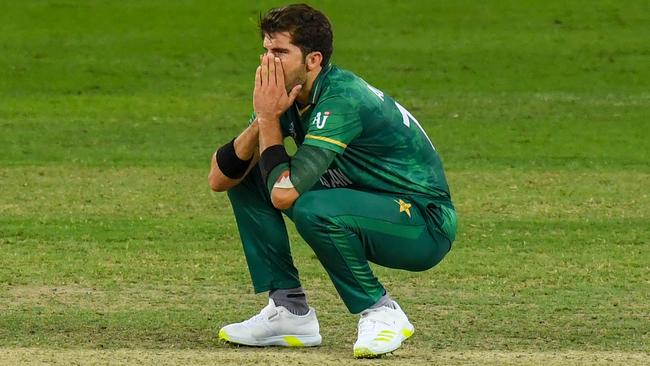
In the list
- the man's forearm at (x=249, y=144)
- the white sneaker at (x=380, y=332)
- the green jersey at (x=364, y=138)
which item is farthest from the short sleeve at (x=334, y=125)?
the white sneaker at (x=380, y=332)

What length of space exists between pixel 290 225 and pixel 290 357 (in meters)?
4.85

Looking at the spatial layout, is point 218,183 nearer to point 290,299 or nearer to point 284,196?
point 284,196

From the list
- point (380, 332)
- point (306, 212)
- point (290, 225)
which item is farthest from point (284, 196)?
point (290, 225)

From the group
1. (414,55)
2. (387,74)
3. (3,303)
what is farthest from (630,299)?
(414,55)

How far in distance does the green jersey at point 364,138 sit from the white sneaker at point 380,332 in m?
0.58

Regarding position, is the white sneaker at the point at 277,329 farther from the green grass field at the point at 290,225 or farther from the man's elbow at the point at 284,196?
the man's elbow at the point at 284,196

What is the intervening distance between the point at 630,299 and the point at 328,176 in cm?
259

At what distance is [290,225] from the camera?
11.8 m

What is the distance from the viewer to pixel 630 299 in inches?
351

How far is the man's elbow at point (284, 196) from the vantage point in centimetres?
683

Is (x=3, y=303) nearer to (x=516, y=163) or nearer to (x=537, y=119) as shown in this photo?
(x=516, y=163)

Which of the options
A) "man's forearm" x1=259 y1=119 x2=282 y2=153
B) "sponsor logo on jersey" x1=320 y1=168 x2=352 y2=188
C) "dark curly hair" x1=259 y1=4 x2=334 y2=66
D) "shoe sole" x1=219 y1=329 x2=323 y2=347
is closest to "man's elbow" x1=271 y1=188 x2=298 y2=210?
"man's forearm" x1=259 y1=119 x2=282 y2=153

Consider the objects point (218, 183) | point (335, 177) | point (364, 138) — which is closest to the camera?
point (364, 138)

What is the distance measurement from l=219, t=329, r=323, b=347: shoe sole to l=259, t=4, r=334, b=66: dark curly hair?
1.42 metres
